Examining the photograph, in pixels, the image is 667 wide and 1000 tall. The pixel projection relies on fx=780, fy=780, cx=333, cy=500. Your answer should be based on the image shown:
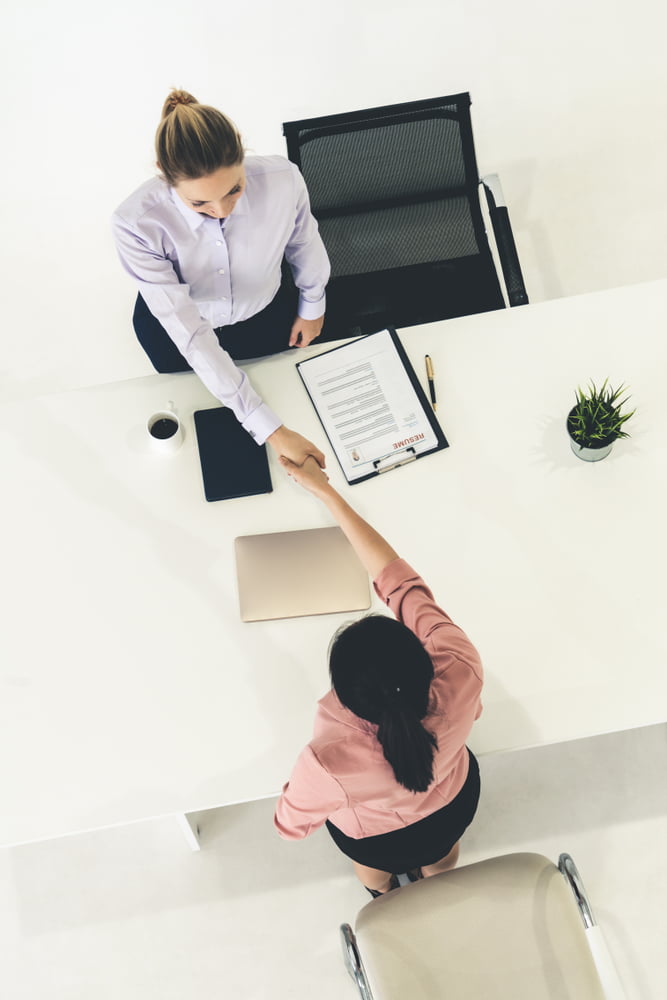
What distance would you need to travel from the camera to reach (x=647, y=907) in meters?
2.18

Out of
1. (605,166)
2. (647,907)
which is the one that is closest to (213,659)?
(647,907)

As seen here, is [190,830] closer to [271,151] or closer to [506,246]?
[506,246]

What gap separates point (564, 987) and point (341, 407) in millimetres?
1311

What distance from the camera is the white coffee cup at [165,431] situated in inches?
69.8

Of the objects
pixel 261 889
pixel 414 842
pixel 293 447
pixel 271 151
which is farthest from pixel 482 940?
pixel 271 151

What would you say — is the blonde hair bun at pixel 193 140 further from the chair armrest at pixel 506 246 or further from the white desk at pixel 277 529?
the chair armrest at pixel 506 246

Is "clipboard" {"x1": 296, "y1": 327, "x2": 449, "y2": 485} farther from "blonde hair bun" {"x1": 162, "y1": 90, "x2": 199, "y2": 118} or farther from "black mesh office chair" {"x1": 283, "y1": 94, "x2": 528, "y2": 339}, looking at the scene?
"blonde hair bun" {"x1": 162, "y1": 90, "x2": 199, "y2": 118}

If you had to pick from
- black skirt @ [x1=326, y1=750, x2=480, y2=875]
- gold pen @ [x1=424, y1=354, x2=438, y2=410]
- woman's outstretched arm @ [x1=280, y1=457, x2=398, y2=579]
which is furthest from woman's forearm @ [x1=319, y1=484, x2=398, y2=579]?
black skirt @ [x1=326, y1=750, x2=480, y2=875]

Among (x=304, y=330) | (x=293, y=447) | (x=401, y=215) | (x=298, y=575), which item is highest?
(x=401, y=215)

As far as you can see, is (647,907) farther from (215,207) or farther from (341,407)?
(215,207)

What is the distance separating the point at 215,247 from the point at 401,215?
2.14 ft

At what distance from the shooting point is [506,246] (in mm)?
2217

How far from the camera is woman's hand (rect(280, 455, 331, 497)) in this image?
170 centimetres

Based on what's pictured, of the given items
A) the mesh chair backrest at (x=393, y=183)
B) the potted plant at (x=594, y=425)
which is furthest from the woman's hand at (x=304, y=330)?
the potted plant at (x=594, y=425)
